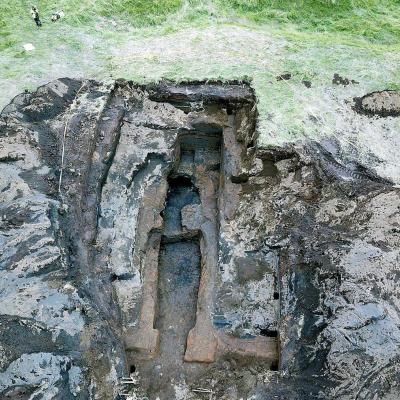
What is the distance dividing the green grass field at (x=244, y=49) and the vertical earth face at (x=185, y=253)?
1.05 feet

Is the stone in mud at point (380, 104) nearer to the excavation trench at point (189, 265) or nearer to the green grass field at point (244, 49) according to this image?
the green grass field at point (244, 49)

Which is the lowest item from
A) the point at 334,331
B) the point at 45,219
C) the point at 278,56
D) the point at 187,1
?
the point at 334,331

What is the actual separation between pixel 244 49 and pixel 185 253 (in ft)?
12.2

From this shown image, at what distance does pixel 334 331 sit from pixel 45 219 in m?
3.32

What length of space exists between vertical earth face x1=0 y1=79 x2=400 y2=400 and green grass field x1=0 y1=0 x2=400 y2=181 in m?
0.32

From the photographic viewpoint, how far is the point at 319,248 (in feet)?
17.4

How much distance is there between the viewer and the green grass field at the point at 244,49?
6852 millimetres

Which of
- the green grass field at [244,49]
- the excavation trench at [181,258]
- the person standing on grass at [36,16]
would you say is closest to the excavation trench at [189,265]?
the excavation trench at [181,258]

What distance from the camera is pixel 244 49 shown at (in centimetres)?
784

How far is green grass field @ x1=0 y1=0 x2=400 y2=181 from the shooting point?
6.85m

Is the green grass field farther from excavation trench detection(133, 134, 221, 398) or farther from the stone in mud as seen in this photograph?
excavation trench detection(133, 134, 221, 398)

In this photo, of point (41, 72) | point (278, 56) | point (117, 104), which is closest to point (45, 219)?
point (117, 104)

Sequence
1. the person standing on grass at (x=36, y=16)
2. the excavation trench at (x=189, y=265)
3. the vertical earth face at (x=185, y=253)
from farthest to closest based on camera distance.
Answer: the person standing on grass at (x=36, y=16)
the excavation trench at (x=189, y=265)
the vertical earth face at (x=185, y=253)

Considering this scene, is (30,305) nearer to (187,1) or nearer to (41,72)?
(41,72)
